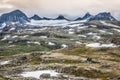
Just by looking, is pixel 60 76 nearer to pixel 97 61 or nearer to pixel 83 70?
pixel 83 70

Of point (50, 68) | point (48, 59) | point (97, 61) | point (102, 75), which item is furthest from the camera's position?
point (48, 59)

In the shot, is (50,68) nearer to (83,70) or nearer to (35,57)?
(83,70)

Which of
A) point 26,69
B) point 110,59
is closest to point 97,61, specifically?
point 110,59

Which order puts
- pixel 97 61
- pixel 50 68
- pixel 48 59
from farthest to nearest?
pixel 48 59, pixel 97 61, pixel 50 68

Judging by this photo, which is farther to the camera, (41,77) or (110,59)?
(110,59)

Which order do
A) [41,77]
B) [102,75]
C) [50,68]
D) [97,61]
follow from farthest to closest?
[97,61]
[50,68]
[102,75]
[41,77]

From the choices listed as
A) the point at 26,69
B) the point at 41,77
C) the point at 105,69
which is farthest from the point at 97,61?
the point at 41,77

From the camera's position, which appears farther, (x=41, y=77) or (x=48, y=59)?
(x=48, y=59)

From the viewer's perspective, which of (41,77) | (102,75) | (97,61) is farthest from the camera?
(97,61)
